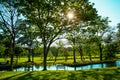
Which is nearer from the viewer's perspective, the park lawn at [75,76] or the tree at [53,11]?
the park lawn at [75,76]

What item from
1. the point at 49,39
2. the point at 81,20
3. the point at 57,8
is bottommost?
the point at 49,39

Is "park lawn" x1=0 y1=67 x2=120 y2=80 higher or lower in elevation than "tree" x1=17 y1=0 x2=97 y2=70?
lower

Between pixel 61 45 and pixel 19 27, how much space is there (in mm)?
42815

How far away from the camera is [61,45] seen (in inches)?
2953

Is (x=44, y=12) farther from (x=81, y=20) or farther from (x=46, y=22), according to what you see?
(x=81, y=20)

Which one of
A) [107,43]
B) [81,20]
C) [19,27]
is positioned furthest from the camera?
[107,43]

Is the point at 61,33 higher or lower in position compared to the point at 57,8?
lower

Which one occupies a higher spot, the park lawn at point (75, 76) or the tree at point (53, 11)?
the tree at point (53, 11)

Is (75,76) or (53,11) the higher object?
(53,11)

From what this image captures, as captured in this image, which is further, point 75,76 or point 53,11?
point 53,11

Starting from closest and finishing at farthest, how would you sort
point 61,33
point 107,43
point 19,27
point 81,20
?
point 81,20 < point 61,33 < point 19,27 < point 107,43

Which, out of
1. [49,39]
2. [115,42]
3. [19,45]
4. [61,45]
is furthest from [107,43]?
[49,39]

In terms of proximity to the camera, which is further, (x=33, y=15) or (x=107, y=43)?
(x=107, y=43)

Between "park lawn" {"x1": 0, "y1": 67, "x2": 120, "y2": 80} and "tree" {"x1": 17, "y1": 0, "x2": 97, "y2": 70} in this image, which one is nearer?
"park lawn" {"x1": 0, "y1": 67, "x2": 120, "y2": 80}
